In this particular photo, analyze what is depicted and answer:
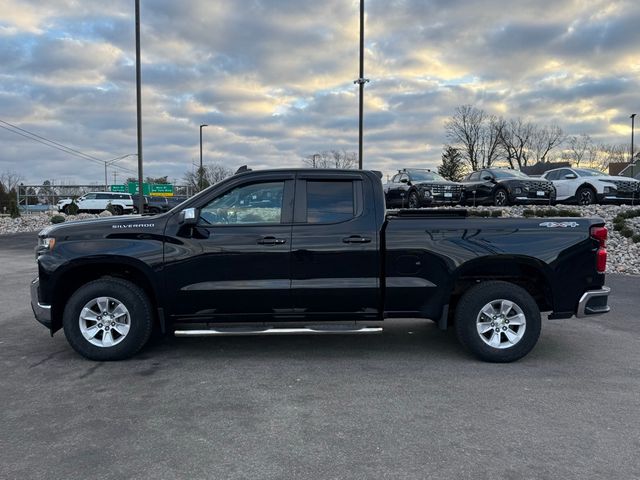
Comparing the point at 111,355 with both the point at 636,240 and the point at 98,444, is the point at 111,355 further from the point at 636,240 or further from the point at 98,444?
the point at 636,240

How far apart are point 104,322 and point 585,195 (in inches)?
672

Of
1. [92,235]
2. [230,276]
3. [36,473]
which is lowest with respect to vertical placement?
[36,473]

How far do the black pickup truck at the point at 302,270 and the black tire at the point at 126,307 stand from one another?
0.03 feet

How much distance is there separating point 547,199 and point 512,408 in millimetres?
15027

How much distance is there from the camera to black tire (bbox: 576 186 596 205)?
57.4 feet

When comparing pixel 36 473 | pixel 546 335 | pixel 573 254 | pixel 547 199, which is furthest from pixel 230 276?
pixel 547 199

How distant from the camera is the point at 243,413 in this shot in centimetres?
396

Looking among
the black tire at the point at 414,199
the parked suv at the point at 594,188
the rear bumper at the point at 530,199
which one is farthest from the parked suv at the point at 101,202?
the parked suv at the point at 594,188

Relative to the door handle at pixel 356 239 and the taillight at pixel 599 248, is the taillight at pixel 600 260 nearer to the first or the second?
the taillight at pixel 599 248

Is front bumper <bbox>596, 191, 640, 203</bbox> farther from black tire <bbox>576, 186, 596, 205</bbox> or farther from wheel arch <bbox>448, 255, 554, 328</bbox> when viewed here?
wheel arch <bbox>448, 255, 554, 328</bbox>

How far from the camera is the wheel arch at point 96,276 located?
5.09m

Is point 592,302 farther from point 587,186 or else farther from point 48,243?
point 587,186

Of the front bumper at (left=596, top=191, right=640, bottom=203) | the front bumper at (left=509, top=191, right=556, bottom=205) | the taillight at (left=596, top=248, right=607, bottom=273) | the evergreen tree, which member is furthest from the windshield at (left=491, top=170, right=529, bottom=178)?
the evergreen tree

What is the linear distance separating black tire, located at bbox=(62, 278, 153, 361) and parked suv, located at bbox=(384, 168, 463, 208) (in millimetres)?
13749
